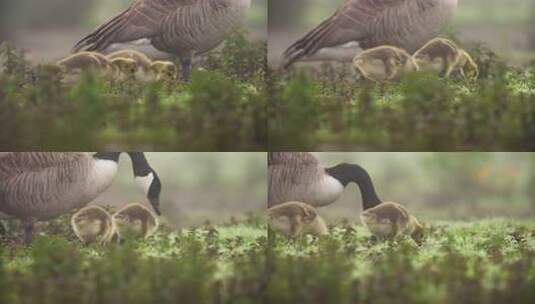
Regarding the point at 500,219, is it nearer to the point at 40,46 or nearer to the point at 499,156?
the point at 499,156

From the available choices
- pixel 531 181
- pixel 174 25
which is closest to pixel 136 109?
pixel 174 25

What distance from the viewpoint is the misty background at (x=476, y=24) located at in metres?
4.00

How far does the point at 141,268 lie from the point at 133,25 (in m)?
1.01

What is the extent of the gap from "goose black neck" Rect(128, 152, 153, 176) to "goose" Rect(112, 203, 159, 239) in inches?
5.3

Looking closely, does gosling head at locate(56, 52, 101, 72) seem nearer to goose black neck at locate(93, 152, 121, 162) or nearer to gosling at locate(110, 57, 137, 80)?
gosling at locate(110, 57, 137, 80)

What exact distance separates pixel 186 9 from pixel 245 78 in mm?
383

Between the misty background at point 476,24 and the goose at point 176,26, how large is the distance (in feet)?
0.57

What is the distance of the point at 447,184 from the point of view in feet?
13.2

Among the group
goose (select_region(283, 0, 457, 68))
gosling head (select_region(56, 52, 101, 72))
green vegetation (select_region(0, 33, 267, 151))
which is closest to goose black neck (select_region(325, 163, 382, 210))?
green vegetation (select_region(0, 33, 267, 151))

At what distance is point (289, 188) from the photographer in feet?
13.2

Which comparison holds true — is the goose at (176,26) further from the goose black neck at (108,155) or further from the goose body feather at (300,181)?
the goose body feather at (300,181)

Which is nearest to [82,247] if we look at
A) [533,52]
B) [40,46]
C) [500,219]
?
[40,46]

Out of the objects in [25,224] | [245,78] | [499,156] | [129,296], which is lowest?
[129,296]

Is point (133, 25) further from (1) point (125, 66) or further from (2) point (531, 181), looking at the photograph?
(2) point (531, 181)
